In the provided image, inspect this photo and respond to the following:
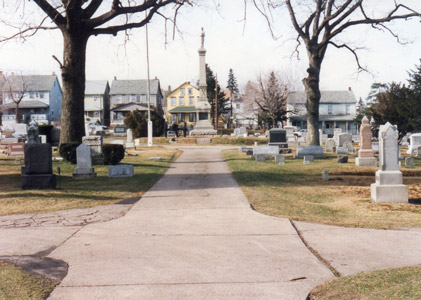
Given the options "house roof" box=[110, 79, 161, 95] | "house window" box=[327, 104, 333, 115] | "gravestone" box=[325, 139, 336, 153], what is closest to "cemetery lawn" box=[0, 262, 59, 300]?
"gravestone" box=[325, 139, 336, 153]

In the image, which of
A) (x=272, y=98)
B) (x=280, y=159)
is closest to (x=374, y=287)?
(x=280, y=159)

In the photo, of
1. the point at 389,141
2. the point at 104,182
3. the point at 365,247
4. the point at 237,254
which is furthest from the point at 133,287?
the point at 104,182

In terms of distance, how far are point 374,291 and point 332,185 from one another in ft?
32.8

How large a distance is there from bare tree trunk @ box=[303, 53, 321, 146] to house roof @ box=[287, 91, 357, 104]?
5377cm

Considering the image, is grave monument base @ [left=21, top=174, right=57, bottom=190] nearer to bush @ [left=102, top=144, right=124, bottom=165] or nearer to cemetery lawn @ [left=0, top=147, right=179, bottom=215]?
cemetery lawn @ [left=0, top=147, right=179, bottom=215]

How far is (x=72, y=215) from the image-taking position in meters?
9.22

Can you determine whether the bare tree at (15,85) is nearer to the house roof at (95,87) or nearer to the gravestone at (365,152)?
the house roof at (95,87)

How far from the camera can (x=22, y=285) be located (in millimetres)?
4742

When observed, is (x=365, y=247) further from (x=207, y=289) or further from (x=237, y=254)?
(x=207, y=289)

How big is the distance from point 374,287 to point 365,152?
696 inches

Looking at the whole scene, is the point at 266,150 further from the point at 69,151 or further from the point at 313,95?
the point at 69,151

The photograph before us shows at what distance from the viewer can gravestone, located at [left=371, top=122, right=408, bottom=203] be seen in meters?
10.8

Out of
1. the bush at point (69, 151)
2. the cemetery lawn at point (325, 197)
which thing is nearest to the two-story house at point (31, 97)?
the bush at point (69, 151)

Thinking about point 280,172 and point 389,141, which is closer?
point 389,141
